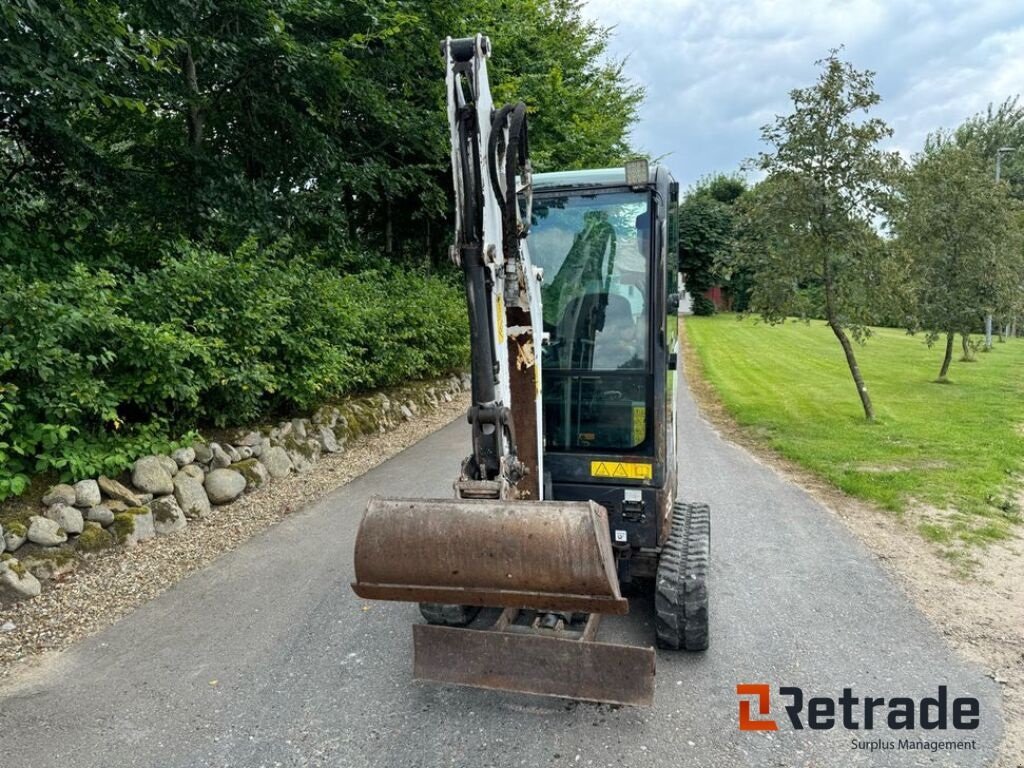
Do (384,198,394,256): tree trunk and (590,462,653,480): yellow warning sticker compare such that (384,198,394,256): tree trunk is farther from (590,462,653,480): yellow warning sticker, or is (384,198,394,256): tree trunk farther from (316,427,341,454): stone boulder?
(590,462,653,480): yellow warning sticker

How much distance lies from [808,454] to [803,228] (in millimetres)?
3773

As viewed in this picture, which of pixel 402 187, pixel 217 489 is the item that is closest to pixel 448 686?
pixel 217 489

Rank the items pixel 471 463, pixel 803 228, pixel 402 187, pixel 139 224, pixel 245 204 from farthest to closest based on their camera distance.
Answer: pixel 402 187, pixel 803 228, pixel 245 204, pixel 139 224, pixel 471 463

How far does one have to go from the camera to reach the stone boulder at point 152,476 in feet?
17.7

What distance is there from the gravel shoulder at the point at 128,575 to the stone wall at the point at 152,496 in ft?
0.33

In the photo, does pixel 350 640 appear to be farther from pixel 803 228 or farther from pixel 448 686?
pixel 803 228

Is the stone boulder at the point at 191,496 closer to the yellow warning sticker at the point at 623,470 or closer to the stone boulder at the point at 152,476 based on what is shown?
the stone boulder at the point at 152,476

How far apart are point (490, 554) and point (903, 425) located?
10.5m

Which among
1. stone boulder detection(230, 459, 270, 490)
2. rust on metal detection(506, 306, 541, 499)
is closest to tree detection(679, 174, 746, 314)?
stone boulder detection(230, 459, 270, 490)

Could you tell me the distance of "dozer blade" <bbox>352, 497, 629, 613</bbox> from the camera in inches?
102

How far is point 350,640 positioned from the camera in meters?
3.97

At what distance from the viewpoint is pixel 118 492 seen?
5.18m

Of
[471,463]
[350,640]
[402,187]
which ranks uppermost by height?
[402,187]

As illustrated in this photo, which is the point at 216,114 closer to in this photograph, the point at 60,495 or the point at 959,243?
the point at 60,495
